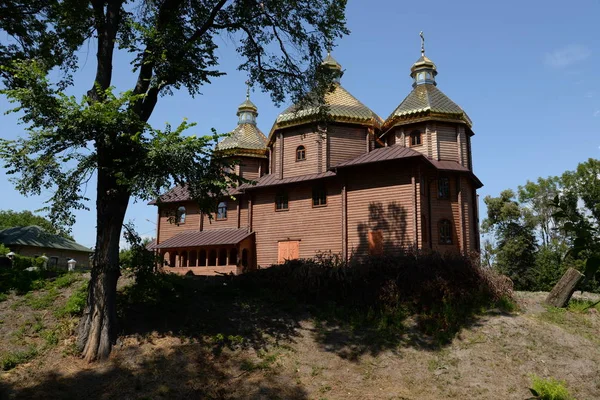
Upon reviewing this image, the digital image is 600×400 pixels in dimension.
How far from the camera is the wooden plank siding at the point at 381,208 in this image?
68.7ft

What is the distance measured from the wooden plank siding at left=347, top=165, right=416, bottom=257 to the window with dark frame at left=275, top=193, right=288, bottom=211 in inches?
156

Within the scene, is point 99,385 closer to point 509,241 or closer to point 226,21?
point 226,21

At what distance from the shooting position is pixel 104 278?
11.0 m

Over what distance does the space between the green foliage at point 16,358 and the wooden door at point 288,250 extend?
1429cm

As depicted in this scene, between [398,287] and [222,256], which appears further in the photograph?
[222,256]

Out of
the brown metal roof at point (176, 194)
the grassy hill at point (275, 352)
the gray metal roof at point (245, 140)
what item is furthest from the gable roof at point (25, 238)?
the grassy hill at point (275, 352)

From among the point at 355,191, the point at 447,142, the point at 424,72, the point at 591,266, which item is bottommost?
the point at 591,266

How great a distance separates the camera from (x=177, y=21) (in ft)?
43.1

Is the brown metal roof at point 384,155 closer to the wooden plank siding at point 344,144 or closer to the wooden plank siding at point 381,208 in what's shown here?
the wooden plank siding at point 381,208

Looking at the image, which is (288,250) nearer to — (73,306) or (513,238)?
(73,306)

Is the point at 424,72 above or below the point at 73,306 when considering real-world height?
above

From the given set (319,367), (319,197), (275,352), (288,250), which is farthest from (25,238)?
(319,367)

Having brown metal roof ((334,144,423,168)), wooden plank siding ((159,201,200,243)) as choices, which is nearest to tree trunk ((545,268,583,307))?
brown metal roof ((334,144,423,168))

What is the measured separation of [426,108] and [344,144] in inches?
189
